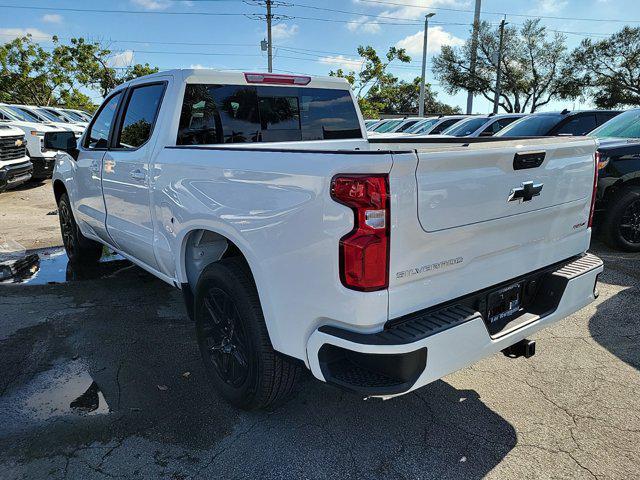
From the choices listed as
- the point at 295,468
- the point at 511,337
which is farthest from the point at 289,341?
the point at 511,337

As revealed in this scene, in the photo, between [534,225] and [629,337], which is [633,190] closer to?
[629,337]

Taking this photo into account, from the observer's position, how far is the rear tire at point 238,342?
2.62 metres

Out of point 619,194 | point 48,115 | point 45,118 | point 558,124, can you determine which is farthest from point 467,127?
point 48,115

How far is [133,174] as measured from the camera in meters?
3.81

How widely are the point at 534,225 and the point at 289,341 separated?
1.47 meters

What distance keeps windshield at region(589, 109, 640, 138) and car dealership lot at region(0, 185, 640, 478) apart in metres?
3.63

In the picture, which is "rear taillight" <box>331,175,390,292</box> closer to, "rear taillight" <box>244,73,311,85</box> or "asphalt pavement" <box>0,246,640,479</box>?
"asphalt pavement" <box>0,246,640,479</box>

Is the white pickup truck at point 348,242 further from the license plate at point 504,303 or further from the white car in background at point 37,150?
the white car in background at point 37,150

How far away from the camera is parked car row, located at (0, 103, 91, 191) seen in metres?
10.3

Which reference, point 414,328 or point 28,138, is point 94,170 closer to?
point 414,328

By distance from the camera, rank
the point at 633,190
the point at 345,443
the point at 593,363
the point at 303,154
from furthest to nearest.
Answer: the point at 633,190 < the point at 593,363 < the point at 345,443 < the point at 303,154

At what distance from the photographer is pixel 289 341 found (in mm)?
2402

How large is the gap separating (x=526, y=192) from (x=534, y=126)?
688 centimetres

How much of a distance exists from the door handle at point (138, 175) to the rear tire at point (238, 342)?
3.59 feet
